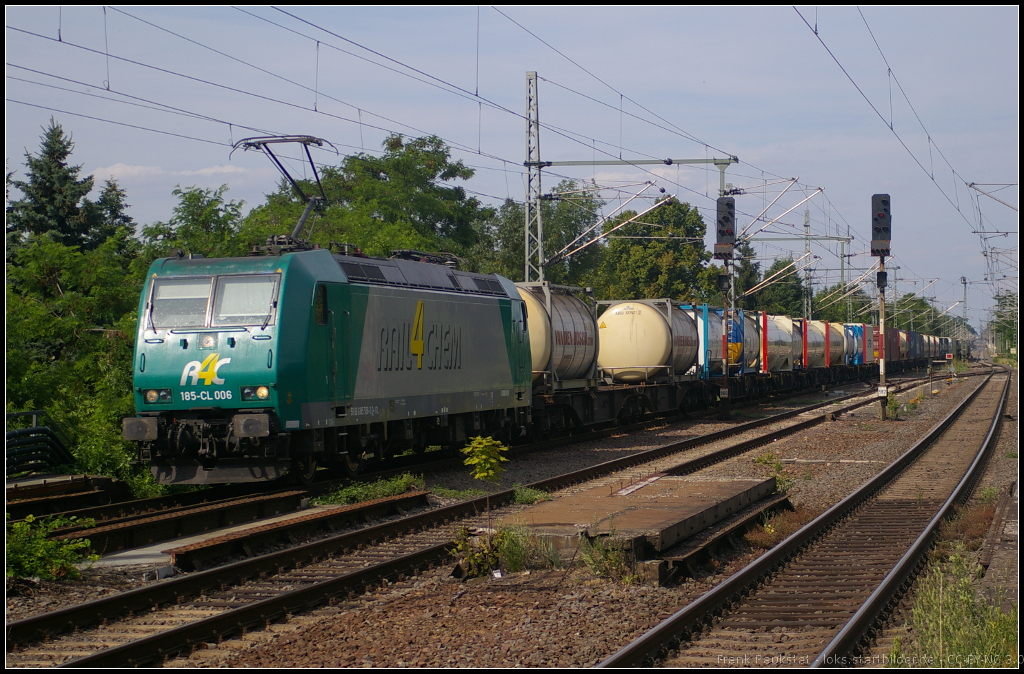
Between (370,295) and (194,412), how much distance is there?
10.7 ft

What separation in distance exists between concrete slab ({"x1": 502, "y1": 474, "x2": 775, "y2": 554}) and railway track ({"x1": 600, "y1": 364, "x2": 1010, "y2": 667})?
946mm

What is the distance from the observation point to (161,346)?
13688 millimetres

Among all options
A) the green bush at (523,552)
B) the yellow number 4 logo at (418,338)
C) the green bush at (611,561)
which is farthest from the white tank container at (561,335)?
the green bush at (611,561)

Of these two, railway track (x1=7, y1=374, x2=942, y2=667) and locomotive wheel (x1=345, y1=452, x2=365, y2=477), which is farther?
locomotive wheel (x1=345, y1=452, x2=365, y2=477)

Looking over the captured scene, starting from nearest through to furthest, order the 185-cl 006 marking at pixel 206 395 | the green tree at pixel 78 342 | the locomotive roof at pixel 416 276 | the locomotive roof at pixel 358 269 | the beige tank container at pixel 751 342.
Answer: the 185-cl 006 marking at pixel 206 395 < the locomotive roof at pixel 358 269 < the locomotive roof at pixel 416 276 < the green tree at pixel 78 342 < the beige tank container at pixel 751 342

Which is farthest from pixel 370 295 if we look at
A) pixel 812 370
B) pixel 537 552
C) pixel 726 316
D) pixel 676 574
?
pixel 812 370

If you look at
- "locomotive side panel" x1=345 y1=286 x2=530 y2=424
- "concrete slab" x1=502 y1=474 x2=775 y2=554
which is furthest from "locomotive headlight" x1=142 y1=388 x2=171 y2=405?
"concrete slab" x1=502 y1=474 x2=775 y2=554

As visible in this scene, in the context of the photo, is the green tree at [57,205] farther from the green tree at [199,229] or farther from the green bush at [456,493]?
the green bush at [456,493]

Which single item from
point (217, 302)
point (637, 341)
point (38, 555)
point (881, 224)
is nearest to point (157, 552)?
point (38, 555)

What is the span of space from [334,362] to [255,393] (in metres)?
1.47

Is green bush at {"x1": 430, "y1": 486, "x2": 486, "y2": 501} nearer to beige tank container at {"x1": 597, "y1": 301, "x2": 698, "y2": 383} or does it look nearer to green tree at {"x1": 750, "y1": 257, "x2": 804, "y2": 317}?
beige tank container at {"x1": 597, "y1": 301, "x2": 698, "y2": 383}

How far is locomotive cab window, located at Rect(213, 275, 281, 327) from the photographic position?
1342 cm

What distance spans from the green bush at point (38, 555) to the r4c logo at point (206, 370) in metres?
3.94

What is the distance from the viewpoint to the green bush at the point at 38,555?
9.15m
